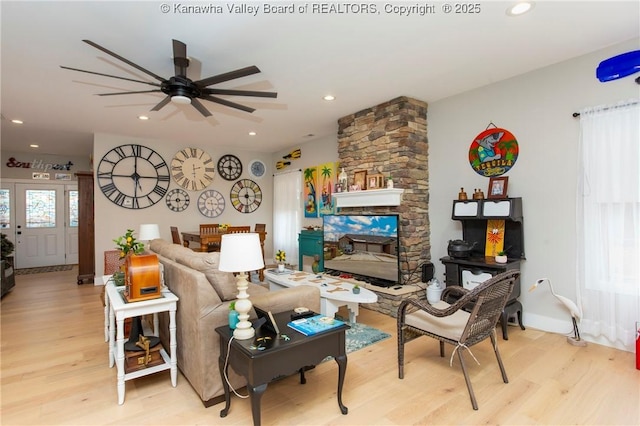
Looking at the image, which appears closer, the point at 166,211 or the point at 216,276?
the point at 216,276

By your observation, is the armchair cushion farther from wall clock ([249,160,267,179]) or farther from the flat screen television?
wall clock ([249,160,267,179])

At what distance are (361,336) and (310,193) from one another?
12.1ft

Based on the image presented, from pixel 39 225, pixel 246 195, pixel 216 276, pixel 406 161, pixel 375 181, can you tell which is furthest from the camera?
pixel 39 225

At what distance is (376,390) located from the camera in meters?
2.34

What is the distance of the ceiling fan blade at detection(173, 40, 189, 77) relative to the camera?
2394 millimetres

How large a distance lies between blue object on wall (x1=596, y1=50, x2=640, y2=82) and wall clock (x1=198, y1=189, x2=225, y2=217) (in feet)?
21.4

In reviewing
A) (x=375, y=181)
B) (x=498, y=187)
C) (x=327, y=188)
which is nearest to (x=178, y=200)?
(x=327, y=188)

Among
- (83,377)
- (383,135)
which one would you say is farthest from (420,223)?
(83,377)

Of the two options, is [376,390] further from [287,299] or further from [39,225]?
[39,225]

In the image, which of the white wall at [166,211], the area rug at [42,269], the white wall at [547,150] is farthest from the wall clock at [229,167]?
the white wall at [547,150]

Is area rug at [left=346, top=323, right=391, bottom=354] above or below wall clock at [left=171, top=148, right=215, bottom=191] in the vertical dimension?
below

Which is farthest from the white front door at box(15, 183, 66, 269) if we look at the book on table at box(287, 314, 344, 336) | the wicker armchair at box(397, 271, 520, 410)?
the wicker armchair at box(397, 271, 520, 410)

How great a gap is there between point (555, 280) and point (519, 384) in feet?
4.74

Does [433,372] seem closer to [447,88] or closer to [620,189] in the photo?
[620,189]
